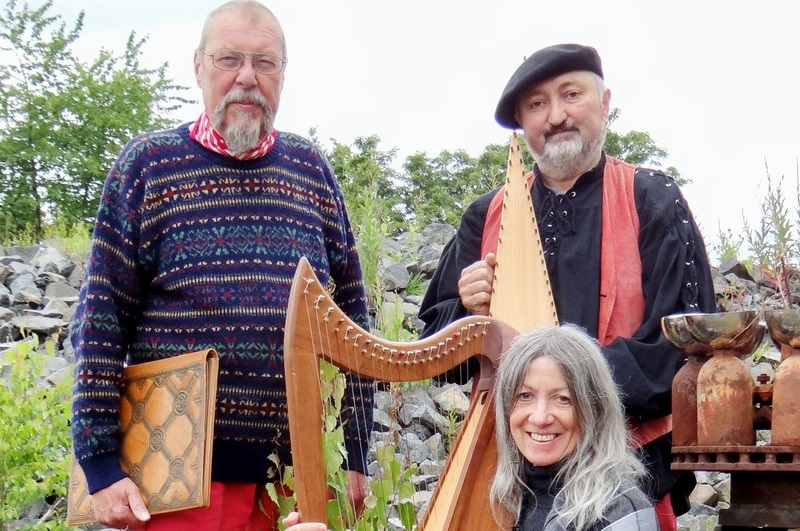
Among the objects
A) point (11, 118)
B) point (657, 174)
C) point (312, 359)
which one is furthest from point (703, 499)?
point (11, 118)

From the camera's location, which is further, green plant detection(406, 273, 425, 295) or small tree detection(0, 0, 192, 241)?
small tree detection(0, 0, 192, 241)

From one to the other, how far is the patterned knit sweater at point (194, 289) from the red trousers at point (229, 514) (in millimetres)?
39

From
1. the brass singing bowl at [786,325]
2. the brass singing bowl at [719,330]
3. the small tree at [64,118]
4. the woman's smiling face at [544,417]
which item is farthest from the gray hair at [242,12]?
the small tree at [64,118]

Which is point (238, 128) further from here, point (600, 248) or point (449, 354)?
point (600, 248)

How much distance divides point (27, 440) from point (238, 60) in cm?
216

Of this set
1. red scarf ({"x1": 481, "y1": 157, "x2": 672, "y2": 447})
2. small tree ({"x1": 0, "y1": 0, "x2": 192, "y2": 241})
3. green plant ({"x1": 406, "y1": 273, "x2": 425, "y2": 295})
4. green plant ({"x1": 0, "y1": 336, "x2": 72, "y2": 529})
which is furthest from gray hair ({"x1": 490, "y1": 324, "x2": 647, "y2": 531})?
small tree ({"x1": 0, "y1": 0, "x2": 192, "y2": 241})

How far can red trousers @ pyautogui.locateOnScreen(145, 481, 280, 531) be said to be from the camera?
2391 millimetres

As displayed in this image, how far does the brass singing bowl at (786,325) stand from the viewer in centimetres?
206

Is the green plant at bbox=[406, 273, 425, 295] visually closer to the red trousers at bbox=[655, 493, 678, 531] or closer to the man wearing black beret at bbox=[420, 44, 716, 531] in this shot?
the man wearing black beret at bbox=[420, 44, 716, 531]

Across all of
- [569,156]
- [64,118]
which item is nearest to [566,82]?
[569,156]

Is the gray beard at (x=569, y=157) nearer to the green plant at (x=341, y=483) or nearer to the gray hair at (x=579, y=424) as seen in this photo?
the gray hair at (x=579, y=424)

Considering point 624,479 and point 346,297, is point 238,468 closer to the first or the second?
point 346,297

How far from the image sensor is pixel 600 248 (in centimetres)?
263

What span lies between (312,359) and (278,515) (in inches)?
26.2
